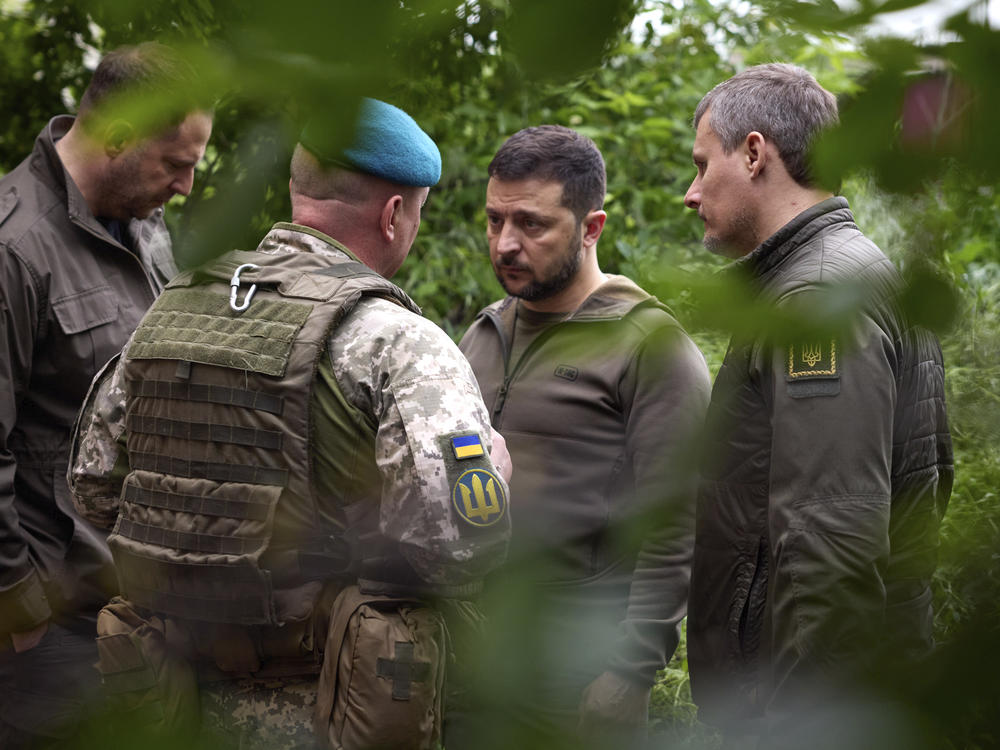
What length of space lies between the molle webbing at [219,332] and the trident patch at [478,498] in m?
0.40

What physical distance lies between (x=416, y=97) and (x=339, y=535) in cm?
142

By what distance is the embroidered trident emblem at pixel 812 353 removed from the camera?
559 mm

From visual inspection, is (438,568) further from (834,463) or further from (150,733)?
(150,733)

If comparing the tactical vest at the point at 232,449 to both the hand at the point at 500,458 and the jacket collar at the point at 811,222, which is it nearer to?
the hand at the point at 500,458

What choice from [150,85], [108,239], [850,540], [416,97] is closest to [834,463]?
[850,540]

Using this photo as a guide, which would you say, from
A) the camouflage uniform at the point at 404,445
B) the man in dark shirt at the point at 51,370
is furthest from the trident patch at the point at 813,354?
the man in dark shirt at the point at 51,370

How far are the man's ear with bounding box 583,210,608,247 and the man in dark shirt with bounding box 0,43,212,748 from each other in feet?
3.78

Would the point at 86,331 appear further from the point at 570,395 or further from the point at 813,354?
the point at 813,354

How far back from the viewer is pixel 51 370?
2480mm

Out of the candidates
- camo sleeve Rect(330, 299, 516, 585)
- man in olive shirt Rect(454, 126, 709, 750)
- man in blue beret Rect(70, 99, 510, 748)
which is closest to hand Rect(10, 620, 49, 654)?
man in blue beret Rect(70, 99, 510, 748)

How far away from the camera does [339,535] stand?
183cm

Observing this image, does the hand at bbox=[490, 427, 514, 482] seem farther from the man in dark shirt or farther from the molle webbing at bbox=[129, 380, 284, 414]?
the man in dark shirt

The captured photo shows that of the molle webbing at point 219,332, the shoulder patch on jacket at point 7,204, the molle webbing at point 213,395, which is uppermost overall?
the shoulder patch on jacket at point 7,204

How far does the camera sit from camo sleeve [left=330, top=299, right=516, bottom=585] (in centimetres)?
173
